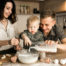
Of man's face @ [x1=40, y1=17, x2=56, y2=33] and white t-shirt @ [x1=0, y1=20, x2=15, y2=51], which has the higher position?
man's face @ [x1=40, y1=17, x2=56, y2=33]

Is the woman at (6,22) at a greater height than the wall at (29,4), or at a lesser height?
lesser

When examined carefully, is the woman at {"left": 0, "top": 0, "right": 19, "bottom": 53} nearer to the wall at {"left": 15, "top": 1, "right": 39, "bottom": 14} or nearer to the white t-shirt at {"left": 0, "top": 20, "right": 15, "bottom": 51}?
the white t-shirt at {"left": 0, "top": 20, "right": 15, "bottom": 51}

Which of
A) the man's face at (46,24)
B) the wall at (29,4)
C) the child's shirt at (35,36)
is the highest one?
the wall at (29,4)

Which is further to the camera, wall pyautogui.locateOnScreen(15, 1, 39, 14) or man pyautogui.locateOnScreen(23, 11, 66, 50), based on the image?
wall pyautogui.locateOnScreen(15, 1, 39, 14)

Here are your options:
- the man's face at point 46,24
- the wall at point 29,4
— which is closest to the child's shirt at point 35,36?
the man's face at point 46,24

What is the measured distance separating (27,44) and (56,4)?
0.77 meters

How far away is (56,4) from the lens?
1314 mm

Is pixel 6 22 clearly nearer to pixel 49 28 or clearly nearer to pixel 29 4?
pixel 49 28

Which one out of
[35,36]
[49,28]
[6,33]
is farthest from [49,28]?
[6,33]

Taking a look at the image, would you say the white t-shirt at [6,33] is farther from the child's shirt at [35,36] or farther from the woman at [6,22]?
the child's shirt at [35,36]

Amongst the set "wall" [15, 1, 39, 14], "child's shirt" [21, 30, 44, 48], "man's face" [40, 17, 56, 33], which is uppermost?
"wall" [15, 1, 39, 14]

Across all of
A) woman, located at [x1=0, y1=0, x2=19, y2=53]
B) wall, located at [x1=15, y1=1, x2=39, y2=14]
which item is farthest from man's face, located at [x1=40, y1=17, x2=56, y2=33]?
wall, located at [x1=15, y1=1, x2=39, y2=14]

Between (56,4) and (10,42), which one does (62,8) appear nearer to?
(56,4)

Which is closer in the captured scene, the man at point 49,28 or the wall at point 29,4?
the man at point 49,28
